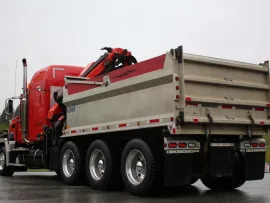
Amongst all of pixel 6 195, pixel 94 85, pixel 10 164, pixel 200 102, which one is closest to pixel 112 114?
pixel 94 85

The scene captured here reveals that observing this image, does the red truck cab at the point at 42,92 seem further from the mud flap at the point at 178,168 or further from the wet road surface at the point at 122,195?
the mud flap at the point at 178,168

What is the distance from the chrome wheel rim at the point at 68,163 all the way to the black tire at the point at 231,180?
10.5 feet

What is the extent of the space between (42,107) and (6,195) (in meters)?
4.20

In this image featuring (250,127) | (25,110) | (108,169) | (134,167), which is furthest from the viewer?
(25,110)

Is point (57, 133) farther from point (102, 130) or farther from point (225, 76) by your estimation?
point (225, 76)

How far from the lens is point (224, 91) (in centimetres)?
866

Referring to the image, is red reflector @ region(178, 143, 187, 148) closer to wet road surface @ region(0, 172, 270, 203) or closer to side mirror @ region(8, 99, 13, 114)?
wet road surface @ region(0, 172, 270, 203)

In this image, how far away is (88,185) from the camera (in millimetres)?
10734

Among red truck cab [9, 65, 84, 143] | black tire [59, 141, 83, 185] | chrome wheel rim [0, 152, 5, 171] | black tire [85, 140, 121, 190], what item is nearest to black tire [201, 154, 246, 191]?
black tire [85, 140, 121, 190]

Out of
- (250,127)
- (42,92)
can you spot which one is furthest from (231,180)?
(42,92)

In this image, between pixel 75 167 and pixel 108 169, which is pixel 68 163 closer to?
pixel 75 167

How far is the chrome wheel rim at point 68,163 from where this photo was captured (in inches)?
427

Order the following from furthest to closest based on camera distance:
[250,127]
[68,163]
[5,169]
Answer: [5,169] < [68,163] < [250,127]

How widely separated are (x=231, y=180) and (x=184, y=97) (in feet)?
9.10
